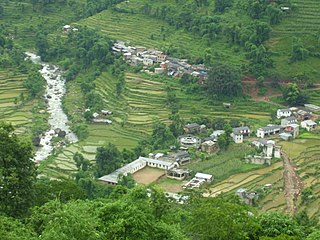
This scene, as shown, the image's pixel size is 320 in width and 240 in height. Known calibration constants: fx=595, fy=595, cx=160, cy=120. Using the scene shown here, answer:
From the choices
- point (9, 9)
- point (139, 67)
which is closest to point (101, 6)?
point (9, 9)

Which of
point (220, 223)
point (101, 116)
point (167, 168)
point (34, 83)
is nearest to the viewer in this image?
point (220, 223)

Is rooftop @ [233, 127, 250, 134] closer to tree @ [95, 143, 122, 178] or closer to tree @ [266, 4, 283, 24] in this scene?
tree @ [95, 143, 122, 178]

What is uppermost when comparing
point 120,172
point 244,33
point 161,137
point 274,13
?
point 274,13

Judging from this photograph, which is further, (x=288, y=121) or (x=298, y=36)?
(x=298, y=36)

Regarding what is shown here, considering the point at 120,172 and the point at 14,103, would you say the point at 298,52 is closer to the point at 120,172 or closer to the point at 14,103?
the point at 120,172

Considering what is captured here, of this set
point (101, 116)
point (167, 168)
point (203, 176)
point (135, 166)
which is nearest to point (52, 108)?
point (101, 116)

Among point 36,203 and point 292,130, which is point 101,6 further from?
point 36,203
